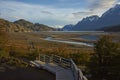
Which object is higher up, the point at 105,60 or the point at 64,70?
the point at 64,70

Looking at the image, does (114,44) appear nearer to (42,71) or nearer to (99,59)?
(99,59)

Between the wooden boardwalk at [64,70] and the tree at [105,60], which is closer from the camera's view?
the wooden boardwalk at [64,70]

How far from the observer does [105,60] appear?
29.0 m

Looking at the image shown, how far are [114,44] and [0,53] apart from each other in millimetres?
13805

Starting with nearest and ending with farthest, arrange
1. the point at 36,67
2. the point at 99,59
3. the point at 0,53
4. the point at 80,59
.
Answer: the point at 36,67 < the point at 99,59 < the point at 0,53 < the point at 80,59

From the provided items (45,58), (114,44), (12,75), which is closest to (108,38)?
(114,44)

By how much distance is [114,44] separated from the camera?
28891 mm

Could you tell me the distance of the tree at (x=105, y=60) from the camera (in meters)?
27.9

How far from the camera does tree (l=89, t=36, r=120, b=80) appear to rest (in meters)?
27.9

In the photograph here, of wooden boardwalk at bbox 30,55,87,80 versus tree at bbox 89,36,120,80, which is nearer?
wooden boardwalk at bbox 30,55,87,80

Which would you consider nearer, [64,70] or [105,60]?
[64,70]

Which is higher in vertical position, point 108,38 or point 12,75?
point 108,38

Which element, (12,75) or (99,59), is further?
(99,59)

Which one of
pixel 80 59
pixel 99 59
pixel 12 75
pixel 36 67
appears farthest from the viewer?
pixel 80 59
